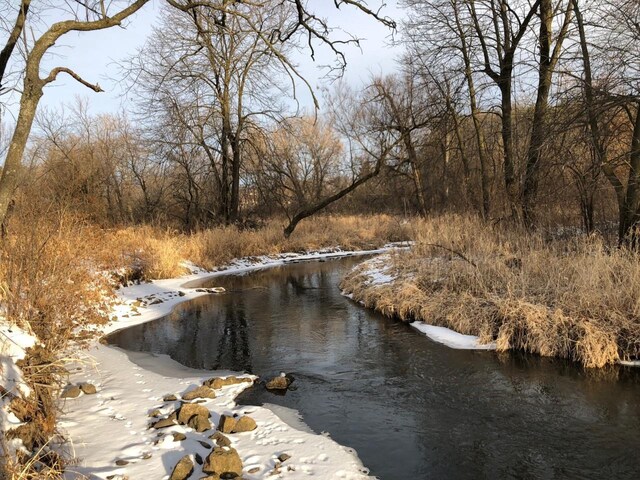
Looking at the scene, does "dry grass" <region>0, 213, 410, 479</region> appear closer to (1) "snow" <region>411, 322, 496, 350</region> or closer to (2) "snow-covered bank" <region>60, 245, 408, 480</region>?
(2) "snow-covered bank" <region>60, 245, 408, 480</region>

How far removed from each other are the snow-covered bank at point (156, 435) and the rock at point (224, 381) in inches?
4.2

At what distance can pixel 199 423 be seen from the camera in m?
4.79

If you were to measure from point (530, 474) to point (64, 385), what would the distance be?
5.59m

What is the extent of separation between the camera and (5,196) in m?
5.53

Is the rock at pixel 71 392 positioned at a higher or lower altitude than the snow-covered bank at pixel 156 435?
higher

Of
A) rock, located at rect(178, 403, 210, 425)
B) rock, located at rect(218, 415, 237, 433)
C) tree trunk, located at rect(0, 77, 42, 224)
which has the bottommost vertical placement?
rock, located at rect(218, 415, 237, 433)

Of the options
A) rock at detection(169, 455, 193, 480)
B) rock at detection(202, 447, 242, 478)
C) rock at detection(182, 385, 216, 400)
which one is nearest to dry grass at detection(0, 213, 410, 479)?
rock at detection(169, 455, 193, 480)

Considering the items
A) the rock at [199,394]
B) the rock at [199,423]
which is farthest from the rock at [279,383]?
the rock at [199,423]

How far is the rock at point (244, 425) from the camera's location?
480 centimetres

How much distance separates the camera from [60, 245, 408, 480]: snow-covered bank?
4.06 m

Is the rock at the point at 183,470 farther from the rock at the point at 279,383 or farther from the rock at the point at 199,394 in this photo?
the rock at the point at 279,383

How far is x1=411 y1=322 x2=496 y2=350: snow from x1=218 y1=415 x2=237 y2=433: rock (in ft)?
14.2

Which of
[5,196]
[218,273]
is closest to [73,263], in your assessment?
[5,196]

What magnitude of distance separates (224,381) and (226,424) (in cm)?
144
